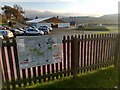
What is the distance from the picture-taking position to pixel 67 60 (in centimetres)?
486

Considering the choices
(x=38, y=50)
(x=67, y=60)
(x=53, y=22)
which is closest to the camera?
(x=38, y=50)

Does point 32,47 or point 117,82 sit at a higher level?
point 32,47

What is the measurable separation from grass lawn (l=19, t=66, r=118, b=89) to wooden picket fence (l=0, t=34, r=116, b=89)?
187 millimetres

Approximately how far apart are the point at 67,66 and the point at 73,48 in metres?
0.56

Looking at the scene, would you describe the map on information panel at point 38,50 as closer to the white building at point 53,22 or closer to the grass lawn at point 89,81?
the grass lawn at point 89,81

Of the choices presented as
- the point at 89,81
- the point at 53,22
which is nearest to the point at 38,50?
the point at 89,81

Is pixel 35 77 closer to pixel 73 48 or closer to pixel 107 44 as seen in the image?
pixel 73 48

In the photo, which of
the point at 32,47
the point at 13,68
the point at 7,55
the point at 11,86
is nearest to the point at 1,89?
the point at 11,86

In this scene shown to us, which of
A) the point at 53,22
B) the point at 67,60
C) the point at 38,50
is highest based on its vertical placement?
the point at 53,22

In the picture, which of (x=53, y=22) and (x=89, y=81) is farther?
(x=53, y=22)

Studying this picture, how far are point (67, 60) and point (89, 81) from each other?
87cm

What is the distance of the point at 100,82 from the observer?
4547mm

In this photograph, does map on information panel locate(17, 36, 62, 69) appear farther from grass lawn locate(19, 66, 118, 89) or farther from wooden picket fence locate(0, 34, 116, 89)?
grass lawn locate(19, 66, 118, 89)

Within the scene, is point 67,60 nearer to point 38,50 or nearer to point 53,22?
point 38,50
